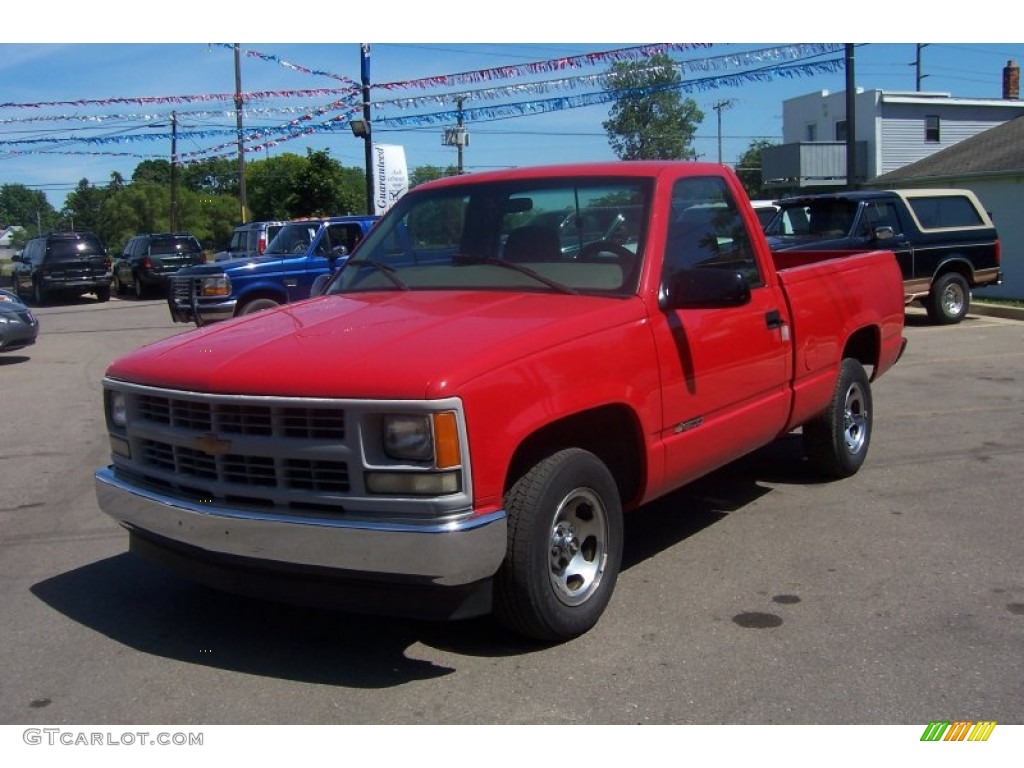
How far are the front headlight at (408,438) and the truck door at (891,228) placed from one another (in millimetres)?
11548

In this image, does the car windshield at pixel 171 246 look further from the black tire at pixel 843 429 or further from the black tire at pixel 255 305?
the black tire at pixel 843 429

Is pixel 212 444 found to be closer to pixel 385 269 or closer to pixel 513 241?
pixel 385 269

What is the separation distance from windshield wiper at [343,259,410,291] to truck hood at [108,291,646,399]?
163mm

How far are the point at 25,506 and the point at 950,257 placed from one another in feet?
43.4

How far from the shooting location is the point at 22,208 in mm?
127938

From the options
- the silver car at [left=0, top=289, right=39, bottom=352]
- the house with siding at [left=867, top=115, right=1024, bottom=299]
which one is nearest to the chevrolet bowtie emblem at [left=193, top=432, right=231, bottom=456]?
the silver car at [left=0, top=289, right=39, bottom=352]

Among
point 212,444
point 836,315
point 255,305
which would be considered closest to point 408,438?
point 212,444

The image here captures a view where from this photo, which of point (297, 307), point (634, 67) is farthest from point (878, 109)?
point (297, 307)

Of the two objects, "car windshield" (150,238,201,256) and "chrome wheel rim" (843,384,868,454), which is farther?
"car windshield" (150,238,201,256)

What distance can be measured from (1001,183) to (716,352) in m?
19.9

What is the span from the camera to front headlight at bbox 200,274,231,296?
47.5ft

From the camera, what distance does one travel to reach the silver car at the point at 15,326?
13992mm

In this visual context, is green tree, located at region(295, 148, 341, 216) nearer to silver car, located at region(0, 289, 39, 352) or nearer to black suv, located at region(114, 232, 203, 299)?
black suv, located at region(114, 232, 203, 299)
